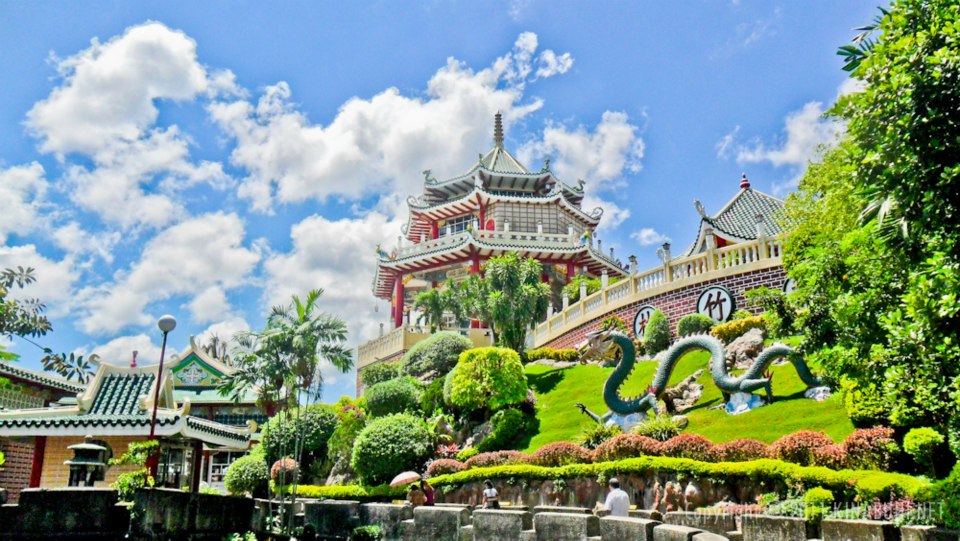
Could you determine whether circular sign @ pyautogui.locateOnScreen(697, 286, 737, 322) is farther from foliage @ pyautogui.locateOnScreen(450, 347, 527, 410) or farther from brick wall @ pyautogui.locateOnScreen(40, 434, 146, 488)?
brick wall @ pyautogui.locateOnScreen(40, 434, 146, 488)

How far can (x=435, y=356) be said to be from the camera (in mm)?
32750

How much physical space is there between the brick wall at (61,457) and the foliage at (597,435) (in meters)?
11.8

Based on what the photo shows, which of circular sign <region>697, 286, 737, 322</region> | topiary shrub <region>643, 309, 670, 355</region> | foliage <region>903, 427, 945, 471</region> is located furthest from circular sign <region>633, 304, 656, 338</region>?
foliage <region>903, 427, 945, 471</region>

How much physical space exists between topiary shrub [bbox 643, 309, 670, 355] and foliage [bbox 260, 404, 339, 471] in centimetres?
1214

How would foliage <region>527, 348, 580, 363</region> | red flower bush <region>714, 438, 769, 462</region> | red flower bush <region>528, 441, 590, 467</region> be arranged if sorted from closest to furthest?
1. red flower bush <region>714, 438, 769, 462</region>
2. red flower bush <region>528, 441, 590, 467</region>
3. foliage <region>527, 348, 580, 363</region>

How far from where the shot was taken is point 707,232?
1357 inches

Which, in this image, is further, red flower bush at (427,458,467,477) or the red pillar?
the red pillar

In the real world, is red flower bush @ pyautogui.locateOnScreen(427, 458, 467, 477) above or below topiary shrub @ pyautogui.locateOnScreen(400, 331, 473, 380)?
below

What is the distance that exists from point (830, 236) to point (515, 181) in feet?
127

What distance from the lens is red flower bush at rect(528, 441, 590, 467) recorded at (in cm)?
1886

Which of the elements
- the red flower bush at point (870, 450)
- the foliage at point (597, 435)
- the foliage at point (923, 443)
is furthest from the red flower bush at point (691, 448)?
the foliage at point (923, 443)

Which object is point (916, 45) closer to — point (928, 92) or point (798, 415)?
point (928, 92)

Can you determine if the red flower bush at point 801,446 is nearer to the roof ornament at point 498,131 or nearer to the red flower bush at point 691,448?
the red flower bush at point 691,448

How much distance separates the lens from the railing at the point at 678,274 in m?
27.3
